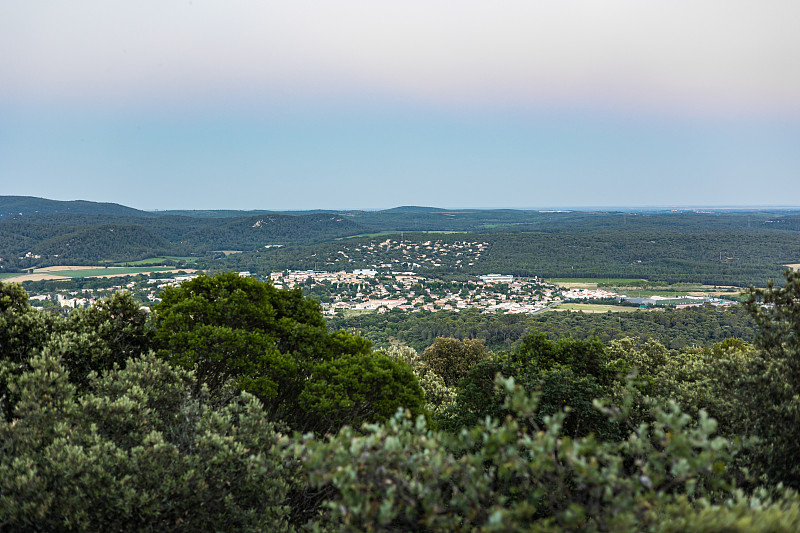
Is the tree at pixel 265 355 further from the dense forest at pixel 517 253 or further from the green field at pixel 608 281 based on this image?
the dense forest at pixel 517 253

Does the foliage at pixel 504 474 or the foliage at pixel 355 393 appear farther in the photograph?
the foliage at pixel 355 393

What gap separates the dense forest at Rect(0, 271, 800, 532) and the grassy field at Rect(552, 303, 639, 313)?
78565 millimetres

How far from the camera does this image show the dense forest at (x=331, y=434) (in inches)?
196

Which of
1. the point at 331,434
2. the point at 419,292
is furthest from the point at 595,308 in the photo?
the point at 331,434

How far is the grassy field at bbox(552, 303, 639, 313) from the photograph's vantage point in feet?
300

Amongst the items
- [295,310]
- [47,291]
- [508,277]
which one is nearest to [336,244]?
[508,277]

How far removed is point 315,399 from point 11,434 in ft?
21.3

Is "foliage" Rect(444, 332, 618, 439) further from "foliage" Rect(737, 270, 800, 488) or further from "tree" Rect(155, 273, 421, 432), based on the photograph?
"foliage" Rect(737, 270, 800, 488)

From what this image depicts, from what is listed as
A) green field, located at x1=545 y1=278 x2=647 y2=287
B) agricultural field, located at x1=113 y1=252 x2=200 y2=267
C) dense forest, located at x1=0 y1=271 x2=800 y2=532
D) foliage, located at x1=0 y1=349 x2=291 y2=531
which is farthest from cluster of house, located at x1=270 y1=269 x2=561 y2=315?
foliage, located at x1=0 y1=349 x2=291 y2=531

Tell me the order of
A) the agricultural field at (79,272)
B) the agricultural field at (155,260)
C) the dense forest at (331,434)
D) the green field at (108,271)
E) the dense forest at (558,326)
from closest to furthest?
the dense forest at (331,434) → the dense forest at (558,326) → the agricultural field at (79,272) → the green field at (108,271) → the agricultural field at (155,260)

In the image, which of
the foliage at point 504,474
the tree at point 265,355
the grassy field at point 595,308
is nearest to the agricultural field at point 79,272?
the grassy field at point 595,308

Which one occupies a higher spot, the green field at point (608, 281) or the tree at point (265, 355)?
the tree at point (265, 355)

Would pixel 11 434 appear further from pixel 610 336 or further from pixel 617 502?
pixel 610 336

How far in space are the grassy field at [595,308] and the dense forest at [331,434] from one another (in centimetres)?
7857
